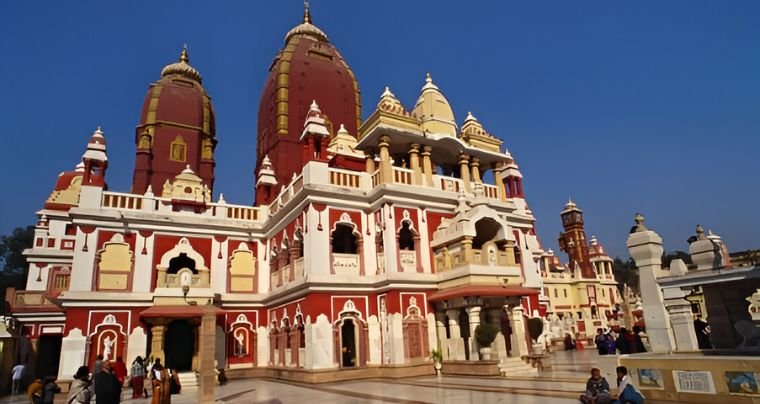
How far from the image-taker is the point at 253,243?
21906 millimetres

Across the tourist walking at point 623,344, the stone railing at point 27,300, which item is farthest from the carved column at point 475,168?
the stone railing at point 27,300

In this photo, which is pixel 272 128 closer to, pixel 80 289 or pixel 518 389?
pixel 80 289

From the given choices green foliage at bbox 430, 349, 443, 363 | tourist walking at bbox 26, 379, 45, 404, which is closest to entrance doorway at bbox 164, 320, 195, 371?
green foliage at bbox 430, 349, 443, 363

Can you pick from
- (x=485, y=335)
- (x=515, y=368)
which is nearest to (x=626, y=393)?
(x=485, y=335)

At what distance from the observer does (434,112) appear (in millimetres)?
21359

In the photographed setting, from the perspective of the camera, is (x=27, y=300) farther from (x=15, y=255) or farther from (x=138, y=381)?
(x=15, y=255)

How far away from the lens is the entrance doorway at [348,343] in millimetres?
17531

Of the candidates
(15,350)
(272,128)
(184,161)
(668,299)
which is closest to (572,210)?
(272,128)

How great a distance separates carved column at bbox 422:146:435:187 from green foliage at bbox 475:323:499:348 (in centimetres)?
675

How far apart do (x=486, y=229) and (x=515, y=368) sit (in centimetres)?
570

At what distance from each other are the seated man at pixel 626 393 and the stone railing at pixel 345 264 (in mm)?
11020

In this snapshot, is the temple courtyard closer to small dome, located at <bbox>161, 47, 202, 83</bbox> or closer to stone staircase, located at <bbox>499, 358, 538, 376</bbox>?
stone staircase, located at <bbox>499, 358, 538, 376</bbox>

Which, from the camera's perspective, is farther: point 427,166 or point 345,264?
point 427,166

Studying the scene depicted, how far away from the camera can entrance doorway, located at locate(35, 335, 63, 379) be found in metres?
23.0
